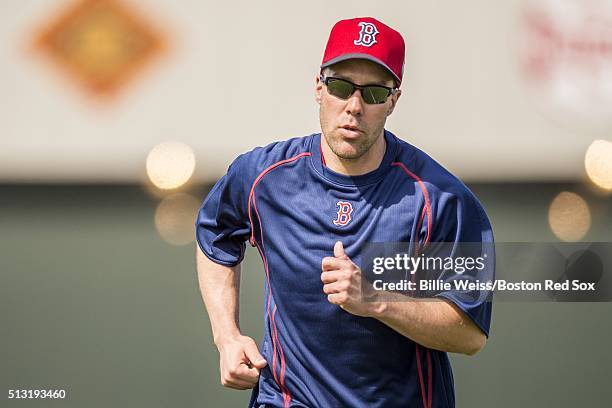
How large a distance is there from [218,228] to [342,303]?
0.83 metres

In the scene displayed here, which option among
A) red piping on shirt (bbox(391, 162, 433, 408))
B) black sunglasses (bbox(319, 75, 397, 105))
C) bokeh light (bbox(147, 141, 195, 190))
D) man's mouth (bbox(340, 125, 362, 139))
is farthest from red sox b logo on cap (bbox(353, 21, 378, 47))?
bokeh light (bbox(147, 141, 195, 190))

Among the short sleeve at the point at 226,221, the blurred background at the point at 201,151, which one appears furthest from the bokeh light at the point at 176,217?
the short sleeve at the point at 226,221

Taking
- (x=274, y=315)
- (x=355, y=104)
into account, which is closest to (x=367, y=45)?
(x=355, y=104)

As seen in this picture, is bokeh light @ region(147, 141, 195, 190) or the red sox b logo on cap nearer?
the red sox b logo on cap

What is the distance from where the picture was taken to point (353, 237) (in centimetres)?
302

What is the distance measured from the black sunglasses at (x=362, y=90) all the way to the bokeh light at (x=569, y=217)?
1.80 metres

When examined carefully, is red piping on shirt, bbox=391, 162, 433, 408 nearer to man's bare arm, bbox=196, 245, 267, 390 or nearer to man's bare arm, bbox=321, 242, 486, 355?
man's bare arm, bbox=321, 242, 486, 355

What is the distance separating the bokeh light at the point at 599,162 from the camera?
4535 millimetres

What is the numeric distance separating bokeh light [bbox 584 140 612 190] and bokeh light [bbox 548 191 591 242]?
12cm

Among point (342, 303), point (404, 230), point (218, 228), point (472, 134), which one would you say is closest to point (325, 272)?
point (342, 303)

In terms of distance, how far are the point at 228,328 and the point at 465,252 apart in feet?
2.61

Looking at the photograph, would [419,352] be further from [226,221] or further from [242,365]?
[226,221]

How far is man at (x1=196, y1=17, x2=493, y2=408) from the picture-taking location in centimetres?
298

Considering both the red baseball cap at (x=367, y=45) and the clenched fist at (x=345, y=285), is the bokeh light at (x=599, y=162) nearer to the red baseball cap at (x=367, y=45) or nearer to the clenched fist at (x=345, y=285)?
the red baseball cap at (x=367, y=45)
